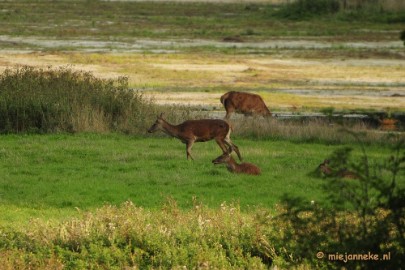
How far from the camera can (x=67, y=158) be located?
19.5 metres

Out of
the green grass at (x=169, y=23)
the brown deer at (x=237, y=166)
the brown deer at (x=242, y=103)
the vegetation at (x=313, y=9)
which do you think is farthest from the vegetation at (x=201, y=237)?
the vegetation at (x=313, y=9)

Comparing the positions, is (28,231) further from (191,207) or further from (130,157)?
(130,157)

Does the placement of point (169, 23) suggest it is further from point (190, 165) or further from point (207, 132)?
point (190, 165)

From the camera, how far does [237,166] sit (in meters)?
18.0

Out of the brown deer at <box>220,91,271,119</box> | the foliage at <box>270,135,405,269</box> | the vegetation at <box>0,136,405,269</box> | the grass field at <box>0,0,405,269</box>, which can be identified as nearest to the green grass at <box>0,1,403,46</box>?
the grass field at <box>0,0,405,269</box>

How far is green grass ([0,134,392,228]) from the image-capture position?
16.2 meters

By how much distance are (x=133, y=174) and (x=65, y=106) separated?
5446 millimetres

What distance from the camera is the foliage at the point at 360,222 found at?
919 cm


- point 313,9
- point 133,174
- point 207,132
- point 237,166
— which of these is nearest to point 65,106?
point 207,132

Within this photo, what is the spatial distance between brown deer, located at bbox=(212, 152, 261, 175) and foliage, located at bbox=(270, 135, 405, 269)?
7.37 m

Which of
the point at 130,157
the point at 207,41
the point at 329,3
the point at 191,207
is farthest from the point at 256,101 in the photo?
the point at 329,3

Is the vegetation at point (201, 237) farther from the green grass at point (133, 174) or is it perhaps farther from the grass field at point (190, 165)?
the green grass at point (133, 174)

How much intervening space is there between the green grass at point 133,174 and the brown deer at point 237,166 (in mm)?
147

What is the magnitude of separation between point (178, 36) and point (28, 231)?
49904mm
